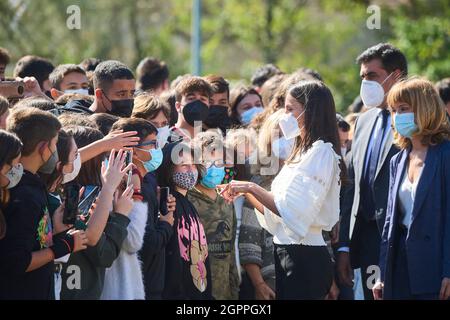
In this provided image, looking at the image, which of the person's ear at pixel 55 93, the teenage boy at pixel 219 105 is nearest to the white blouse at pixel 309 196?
the teenage boy at pixel 219 105

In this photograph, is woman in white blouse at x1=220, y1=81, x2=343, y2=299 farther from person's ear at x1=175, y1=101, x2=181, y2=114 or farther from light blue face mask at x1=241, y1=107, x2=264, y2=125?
light blue face mask at x1=241, y1=107, x2=264, y2=125

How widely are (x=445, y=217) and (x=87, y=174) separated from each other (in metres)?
2.16

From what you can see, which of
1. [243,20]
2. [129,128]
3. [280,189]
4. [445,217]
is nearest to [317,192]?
[280,189]

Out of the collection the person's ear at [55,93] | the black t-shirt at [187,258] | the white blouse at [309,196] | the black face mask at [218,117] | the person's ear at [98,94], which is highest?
the person's ear at [55,93]

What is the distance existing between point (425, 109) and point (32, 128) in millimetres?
2392

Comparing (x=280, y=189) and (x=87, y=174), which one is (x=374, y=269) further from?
(x=87, y=174)

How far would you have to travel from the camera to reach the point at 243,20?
28203 mm

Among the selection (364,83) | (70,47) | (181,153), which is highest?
(70,47)

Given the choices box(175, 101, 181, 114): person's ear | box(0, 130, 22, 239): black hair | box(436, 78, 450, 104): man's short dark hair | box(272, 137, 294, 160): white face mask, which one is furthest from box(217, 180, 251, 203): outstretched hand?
box(436, 78, 450, 104): man's short dark hair

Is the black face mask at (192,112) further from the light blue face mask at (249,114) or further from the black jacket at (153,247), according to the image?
the black jacket at (153,247)

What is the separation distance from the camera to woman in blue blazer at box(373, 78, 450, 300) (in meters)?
5.71

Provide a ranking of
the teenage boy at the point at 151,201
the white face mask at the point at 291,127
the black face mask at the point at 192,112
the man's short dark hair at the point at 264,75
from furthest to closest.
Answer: the man's short dark hair at the point at 264,75 → the black face mask at the point at 192,112 → the white face mask at the point at 291,127 → the teenage boy at the point at 151,201

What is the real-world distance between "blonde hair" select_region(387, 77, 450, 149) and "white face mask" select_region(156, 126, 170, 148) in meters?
1.53

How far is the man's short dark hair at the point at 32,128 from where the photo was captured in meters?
5.05
